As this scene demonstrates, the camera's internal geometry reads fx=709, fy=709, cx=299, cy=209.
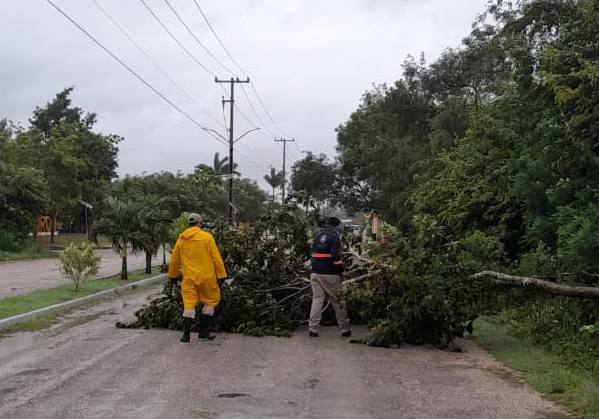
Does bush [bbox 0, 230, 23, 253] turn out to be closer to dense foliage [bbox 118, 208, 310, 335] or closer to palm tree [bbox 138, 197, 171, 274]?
palm tree [bbox 138, 197, 171, 274]

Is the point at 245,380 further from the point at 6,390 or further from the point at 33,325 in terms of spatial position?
the point at 33,325

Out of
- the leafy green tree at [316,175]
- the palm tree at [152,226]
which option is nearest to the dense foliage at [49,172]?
the leafy green tree at [316,175]

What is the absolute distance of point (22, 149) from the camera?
4569cm

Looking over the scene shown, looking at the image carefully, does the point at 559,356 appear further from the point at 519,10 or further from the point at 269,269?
the point at 519,10

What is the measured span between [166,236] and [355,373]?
14.5 metres

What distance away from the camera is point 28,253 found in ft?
123

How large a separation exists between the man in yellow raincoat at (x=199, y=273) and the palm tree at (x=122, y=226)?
963 cm

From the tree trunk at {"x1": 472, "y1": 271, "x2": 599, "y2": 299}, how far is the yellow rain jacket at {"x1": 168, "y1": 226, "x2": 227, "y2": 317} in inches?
149

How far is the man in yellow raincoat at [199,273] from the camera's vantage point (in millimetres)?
10008

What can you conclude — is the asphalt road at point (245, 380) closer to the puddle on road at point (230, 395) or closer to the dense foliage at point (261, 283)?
the puddle on road at point (230, 395)

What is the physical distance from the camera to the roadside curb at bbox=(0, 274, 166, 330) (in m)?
11.5

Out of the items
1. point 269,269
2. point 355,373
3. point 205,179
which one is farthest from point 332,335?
point 205,179

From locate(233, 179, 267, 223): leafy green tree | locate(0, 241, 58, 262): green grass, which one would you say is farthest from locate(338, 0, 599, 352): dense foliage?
locate(233, 179, 267, 223): leafy green tree

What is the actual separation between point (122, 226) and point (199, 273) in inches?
399
